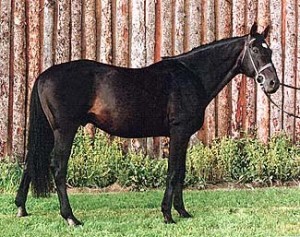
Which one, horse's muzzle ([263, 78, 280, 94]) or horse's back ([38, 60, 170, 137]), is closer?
horse's back ([38, 60, 170, 137])

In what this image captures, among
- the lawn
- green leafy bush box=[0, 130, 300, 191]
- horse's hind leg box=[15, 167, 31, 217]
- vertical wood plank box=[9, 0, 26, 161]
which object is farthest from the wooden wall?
horse's hind leg box=[15, 167, 31, 217]

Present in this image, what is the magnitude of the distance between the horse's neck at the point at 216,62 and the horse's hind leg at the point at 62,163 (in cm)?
160

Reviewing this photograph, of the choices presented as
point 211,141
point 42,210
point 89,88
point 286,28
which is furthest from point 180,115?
point 286,28

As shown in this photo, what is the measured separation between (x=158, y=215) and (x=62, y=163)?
131 cm

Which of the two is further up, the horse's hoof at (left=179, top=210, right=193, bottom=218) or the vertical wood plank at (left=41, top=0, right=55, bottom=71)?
the vertical wood plank at (left=41, top=0, right=55, bottom=71)

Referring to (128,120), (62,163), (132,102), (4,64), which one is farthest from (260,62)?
(4,64)

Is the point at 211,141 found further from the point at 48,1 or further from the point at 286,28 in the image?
the point at 48,1

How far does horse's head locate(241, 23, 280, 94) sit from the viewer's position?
27.5ft

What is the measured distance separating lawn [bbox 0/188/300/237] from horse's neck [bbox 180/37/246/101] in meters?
1.47

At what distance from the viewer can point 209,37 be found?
11359mm

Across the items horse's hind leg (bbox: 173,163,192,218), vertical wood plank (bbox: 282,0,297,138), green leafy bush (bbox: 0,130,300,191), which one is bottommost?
horse's hind leg (bbox: 173,163,192,218)

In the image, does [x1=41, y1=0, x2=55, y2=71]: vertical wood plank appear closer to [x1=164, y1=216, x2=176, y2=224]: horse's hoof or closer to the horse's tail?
the horse's tail

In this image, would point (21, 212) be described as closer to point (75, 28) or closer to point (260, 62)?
point (260, 62)

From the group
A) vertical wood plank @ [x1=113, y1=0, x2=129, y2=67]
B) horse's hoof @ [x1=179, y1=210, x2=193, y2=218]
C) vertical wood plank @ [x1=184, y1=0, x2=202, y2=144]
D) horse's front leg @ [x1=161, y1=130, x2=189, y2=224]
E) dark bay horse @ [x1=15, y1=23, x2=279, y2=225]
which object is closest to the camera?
dark bay horse @ [x1=15, y1=23, x2=279, y2=225]
